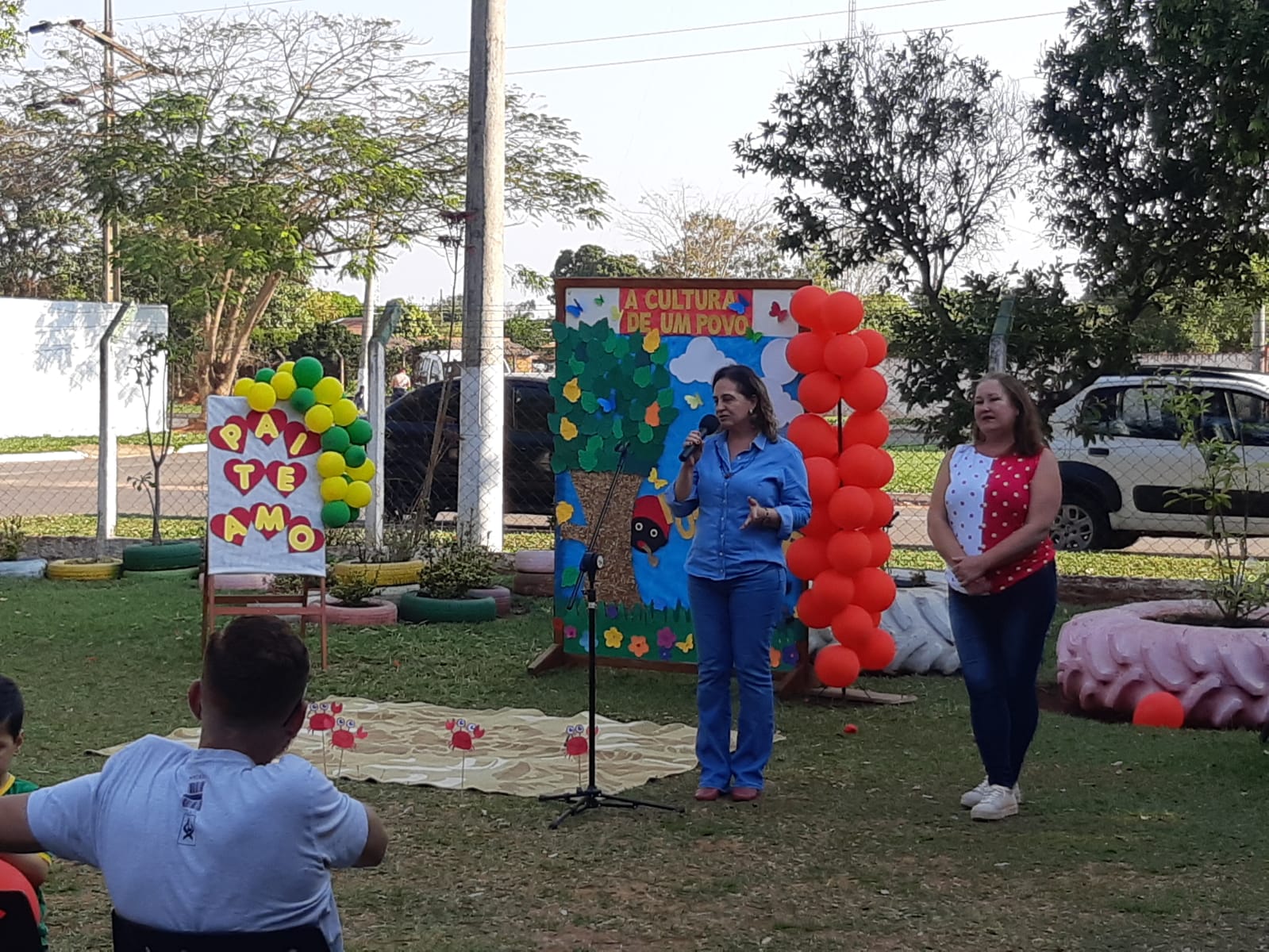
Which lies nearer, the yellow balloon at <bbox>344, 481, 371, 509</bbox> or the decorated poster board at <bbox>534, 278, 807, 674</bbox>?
the decorated poster board at <bbox>534, 278, 807, 674</bbox>

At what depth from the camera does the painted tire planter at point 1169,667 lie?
685 cm

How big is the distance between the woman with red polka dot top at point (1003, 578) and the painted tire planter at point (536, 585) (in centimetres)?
558

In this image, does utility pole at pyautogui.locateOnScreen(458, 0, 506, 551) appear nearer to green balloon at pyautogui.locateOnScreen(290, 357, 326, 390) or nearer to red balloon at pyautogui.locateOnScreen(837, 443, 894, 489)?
green balloon at pyautogui.locateOnScreen(290, 357, 326, 390)

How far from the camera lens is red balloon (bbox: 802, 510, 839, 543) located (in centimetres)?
725

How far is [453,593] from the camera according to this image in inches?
397

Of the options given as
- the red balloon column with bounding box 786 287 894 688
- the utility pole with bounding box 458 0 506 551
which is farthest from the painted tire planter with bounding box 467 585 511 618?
the red balloon column with bounding box 786 287 894 688

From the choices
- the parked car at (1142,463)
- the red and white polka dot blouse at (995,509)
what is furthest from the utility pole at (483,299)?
the red and white polka dot blouse at (995,509)

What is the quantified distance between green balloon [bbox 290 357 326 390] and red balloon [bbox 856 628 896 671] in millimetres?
3497

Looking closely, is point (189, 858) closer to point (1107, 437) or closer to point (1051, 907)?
point (1051, 907)

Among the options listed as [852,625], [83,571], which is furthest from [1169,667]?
[83,571]

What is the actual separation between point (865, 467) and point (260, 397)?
355cm

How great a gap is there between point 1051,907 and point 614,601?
4.05 meters

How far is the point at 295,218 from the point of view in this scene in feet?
92.3

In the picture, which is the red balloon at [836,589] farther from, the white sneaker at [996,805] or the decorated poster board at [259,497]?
the decorated poster board at [259,497]
